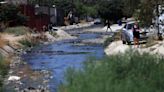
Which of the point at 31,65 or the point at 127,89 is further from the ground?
the point at 127,89

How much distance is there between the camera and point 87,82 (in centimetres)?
1220

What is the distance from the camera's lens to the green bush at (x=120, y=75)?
1163cm

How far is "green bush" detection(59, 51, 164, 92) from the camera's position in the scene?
38.2ft

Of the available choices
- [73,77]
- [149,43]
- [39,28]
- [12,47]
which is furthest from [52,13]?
[73,77]

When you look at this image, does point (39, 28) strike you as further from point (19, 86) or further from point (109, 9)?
point (19, 86)

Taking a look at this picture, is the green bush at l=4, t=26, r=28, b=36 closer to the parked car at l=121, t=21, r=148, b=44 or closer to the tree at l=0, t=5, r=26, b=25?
the tree at l=0, t=5, r=26, b=25

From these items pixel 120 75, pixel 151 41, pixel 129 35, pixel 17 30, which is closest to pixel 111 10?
pixel 17 30

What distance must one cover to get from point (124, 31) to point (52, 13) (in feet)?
257

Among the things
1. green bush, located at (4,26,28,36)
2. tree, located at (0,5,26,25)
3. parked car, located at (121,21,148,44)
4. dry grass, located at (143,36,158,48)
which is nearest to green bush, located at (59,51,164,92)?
dry grass, located at (143,36,158,48)

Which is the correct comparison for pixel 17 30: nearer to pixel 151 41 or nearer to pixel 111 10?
pixel 151 41

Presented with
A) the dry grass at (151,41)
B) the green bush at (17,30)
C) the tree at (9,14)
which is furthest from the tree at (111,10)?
the dry grass at (151,41)

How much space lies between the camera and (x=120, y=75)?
569 inches

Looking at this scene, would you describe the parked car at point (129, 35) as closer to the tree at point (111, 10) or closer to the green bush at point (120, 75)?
the green bush at point (120, 75)

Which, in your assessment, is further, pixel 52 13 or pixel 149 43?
pixel 52 13
